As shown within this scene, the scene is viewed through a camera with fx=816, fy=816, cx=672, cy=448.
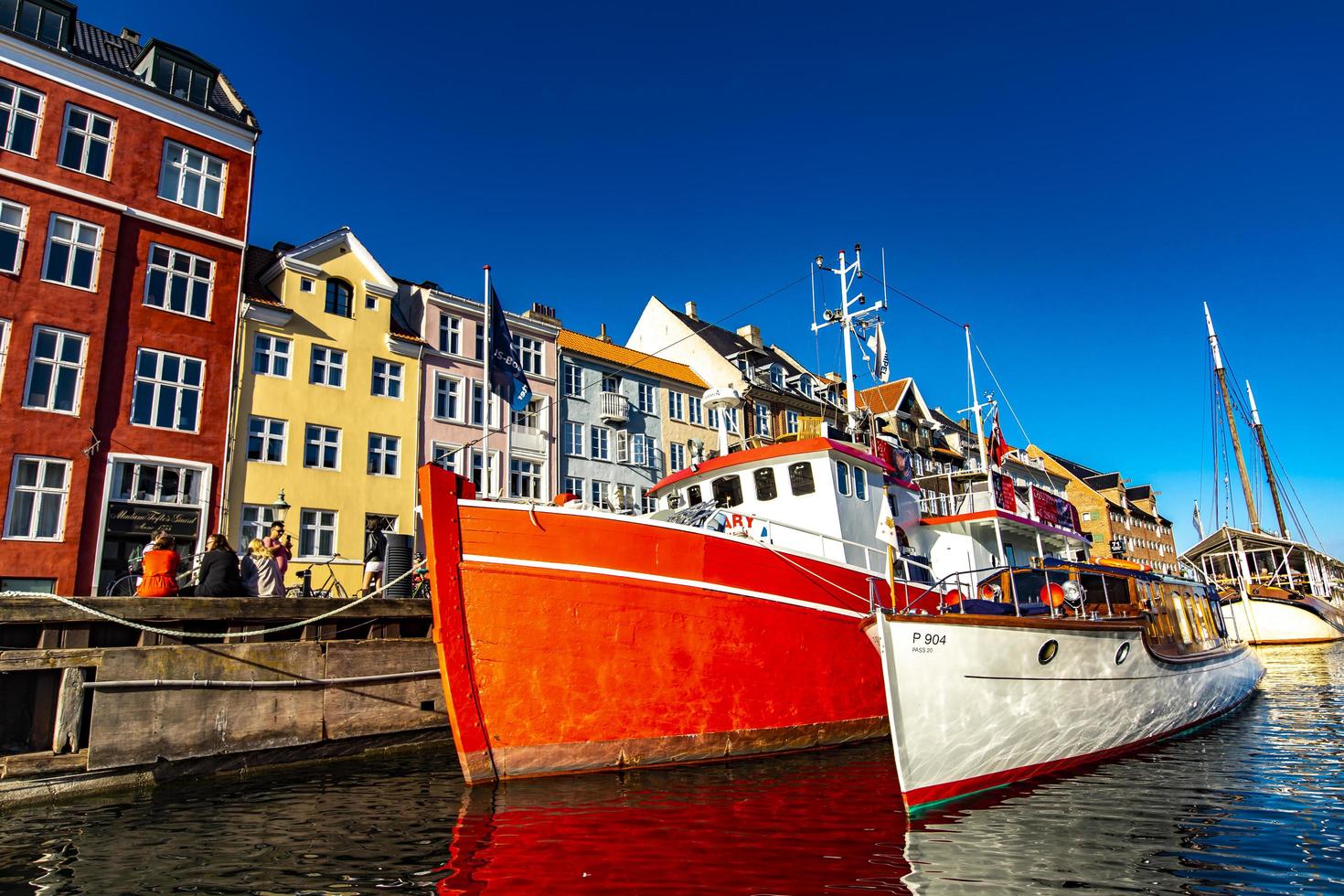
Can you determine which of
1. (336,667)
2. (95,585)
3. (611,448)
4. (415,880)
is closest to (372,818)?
(415,880)

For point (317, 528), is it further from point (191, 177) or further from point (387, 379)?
point (191, 177)

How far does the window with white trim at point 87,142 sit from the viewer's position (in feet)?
66.4

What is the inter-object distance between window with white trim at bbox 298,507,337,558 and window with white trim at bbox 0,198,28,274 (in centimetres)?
883

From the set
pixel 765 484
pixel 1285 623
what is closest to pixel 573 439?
pixel 765 484

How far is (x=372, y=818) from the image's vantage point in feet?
31.3

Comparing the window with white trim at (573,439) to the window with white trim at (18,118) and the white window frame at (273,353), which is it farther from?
the window with white trim at (18,118)

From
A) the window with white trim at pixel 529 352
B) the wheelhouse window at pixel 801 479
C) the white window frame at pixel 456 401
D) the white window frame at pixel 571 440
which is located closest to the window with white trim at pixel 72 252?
the white window frame at pixel 456 401

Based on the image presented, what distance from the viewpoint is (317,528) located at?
2341 centimetres

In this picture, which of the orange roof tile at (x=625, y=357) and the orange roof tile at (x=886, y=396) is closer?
the orange roof tile at (x=625, y=357)

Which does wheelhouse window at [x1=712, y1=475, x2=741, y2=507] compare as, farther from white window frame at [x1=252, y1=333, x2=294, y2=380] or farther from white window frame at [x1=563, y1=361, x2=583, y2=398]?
white window frame at [x1=563, y1=361, x2=583, y2=398]

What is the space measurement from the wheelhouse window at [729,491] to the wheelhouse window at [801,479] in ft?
3.56

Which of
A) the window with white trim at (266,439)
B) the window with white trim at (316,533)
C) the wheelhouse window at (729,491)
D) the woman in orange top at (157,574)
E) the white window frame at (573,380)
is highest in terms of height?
the white window frame at (573,380)

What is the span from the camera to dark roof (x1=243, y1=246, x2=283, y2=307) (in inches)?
942

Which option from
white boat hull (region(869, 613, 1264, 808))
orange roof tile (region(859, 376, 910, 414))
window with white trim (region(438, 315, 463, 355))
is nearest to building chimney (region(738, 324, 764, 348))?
orange roof tile (region(859, 376, 910, 414))
